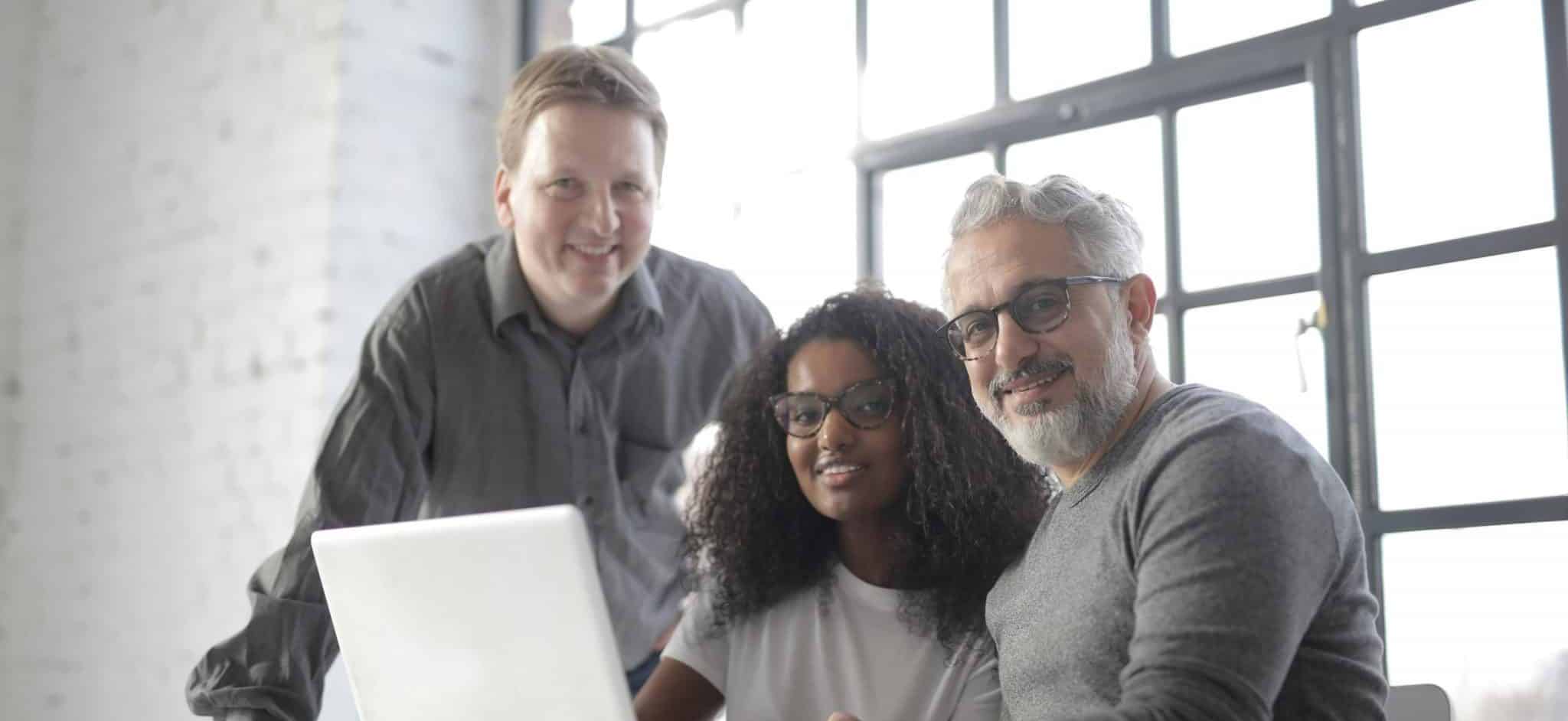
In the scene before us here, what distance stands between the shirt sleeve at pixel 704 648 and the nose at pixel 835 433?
289 mm

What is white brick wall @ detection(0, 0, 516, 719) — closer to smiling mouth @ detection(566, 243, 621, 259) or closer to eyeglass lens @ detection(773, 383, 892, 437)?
smiling mouth @ detection(566, 243, 621, 259)

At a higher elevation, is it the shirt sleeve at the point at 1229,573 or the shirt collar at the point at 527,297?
the shirt collar at the point at 527,297

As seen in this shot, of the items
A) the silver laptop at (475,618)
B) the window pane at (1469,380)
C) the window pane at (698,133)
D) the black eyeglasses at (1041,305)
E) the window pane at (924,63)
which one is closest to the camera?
the silver laptop at (475,618)

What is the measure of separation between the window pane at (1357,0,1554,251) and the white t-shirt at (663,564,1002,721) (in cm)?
102

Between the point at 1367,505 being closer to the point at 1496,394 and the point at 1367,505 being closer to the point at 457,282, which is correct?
the point at 1496,394

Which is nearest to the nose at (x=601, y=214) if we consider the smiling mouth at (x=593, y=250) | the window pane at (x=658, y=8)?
the smiling mouth at (x=593, y=250)

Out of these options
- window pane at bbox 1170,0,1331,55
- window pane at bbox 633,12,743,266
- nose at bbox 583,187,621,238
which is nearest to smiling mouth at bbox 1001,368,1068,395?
nose at bbox 583,187,621,238

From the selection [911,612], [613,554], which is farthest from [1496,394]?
[613,554]

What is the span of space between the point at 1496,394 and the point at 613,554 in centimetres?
135

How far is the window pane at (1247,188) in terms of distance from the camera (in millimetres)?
2629

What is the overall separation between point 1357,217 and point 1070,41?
69 cm

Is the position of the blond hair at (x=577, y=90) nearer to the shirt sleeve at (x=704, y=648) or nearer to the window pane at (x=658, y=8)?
the shirt sleeve at (x=704, y=648)

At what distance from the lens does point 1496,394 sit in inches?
94.4

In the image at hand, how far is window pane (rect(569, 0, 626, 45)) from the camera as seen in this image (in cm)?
393
